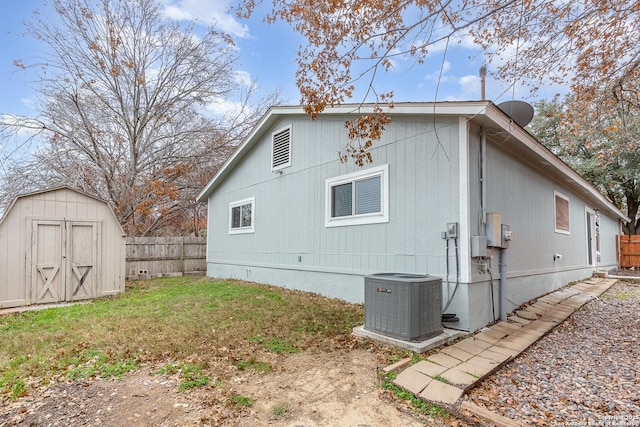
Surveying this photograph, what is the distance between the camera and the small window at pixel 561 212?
824cm

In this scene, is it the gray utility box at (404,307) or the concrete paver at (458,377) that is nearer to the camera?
the concrete paver at (458,377)

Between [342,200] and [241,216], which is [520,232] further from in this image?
[241,216]

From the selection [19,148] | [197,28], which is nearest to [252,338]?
[19,148]

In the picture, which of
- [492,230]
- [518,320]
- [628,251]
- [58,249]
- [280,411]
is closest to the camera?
[280,411]

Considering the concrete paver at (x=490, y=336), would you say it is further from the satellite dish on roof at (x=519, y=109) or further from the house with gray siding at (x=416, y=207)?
the satellite dish on roof at (x=519, y=109)

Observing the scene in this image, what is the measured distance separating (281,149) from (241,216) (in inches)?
111

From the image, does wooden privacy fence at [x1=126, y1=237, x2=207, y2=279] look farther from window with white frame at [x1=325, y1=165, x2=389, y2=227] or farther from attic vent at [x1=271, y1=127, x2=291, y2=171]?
window with white frame at [x1=325, y1=165, x2=389, y2=227]

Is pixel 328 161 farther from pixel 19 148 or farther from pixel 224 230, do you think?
pixel 19 148

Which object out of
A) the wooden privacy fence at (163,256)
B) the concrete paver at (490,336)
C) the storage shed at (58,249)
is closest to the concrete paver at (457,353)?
the concrete paver at (490,336)

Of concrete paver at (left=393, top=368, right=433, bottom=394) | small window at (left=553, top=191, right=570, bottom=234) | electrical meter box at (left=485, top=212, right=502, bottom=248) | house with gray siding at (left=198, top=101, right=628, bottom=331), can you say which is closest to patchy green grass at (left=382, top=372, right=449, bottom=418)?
concrete paver at (left=393, top=368, right=433, bottom=394)

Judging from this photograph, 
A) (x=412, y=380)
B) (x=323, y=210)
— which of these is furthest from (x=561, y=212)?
(x=412, y=380)

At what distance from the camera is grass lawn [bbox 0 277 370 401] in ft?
11.4

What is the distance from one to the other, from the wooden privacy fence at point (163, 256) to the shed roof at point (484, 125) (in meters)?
4.00

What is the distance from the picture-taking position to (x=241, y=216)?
1026cm
